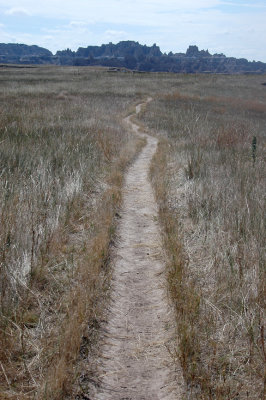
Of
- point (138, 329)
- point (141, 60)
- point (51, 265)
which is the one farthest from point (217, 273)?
point (141, 60)

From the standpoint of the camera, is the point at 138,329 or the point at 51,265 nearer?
the point at 138,329

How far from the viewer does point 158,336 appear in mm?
3400

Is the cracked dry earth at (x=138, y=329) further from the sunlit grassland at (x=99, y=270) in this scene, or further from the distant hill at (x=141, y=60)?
the distant hill at (x=141, y=60)

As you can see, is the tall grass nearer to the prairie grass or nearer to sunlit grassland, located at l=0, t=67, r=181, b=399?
sunlit grassland, located at l=0, t=67, r=181, b=399

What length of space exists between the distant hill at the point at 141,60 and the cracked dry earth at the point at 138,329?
137 m

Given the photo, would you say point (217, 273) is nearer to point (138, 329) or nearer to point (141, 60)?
point (138, 329)

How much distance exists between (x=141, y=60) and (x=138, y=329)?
151845mm

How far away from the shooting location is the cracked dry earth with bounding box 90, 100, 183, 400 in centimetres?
282

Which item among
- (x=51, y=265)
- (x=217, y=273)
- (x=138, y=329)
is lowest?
(x=138, y=329)

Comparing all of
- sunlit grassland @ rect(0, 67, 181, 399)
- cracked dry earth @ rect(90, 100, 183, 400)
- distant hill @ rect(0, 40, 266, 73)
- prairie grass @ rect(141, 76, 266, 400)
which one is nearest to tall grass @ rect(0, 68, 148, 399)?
sunlit grassland @ rect(0, 67, 181, 399)

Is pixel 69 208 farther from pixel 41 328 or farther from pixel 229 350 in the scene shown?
pixel 229 350

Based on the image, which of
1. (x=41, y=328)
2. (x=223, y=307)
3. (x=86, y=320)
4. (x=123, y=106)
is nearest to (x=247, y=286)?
(x=223, y=307)

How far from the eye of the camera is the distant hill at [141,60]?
14188 cm

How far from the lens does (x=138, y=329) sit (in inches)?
138
